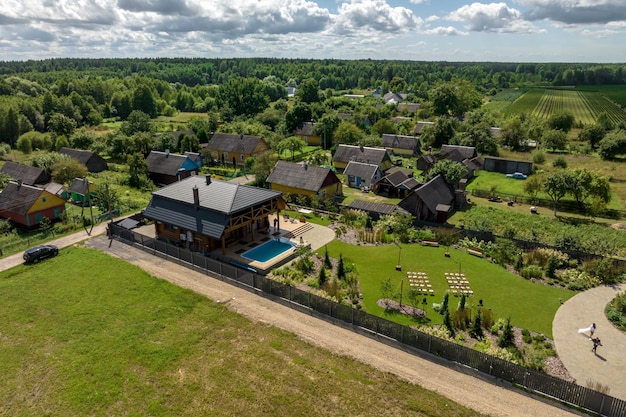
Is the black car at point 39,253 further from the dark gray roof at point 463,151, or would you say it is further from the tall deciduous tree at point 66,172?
the dark gray roof at point 463,151

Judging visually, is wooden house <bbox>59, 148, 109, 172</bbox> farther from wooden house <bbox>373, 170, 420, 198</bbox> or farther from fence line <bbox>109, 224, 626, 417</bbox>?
wooden house <bbox>373, 170, 420, 198</bbox>

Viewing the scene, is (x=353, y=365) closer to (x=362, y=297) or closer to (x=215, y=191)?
(x=362, y=297)

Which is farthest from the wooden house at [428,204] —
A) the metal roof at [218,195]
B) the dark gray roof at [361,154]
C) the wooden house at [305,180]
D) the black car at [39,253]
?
the black car at [39,253]

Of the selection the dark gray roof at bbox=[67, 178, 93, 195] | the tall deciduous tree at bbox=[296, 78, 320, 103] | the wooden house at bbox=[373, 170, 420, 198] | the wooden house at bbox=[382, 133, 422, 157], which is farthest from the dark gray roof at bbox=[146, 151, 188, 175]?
the tall deciduous tree at bbox=[296, 78, 320, 103]

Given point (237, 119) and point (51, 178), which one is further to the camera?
point (237, 119)

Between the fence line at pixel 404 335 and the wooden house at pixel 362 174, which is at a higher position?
the wooden house at pixel 362 174

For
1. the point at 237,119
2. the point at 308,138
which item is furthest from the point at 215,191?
the point at 237,119

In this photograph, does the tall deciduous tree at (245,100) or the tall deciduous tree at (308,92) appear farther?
the tall deciduous tree at (308,92)
